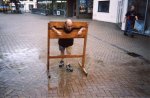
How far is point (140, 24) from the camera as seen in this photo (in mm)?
15445

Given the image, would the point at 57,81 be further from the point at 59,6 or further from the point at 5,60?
the point at 59,6

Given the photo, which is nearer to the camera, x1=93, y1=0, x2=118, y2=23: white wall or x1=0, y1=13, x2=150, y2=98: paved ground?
x1=0, y1=13, x2=150, y2=98: paved ground

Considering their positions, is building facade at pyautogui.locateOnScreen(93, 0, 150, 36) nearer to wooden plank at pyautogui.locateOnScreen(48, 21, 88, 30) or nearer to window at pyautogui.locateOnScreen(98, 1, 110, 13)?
window at pyautogui.locateOnScreen(98, 1, 110, 13)

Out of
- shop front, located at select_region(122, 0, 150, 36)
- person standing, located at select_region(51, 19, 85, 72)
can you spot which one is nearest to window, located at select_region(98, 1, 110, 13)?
shop front, located at select_region(122, 0, 150, 36)

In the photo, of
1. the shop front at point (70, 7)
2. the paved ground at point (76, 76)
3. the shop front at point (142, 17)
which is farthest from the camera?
the shop front at point (70, 7)

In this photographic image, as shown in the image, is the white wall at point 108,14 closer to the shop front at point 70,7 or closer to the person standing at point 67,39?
the shop front at point 70,7

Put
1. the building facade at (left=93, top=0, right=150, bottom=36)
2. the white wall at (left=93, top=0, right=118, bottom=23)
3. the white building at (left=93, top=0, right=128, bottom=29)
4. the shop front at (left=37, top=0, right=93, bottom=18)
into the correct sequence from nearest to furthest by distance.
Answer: the building facade at (left=93, top=0, right=150, bottom=36) → the white building at (left=93, top=0, right=128, bottom=29) → the white wall at (left=93, top=0, right=118, bottom=23) → the shop front at (left=37, top=0, right=93, bottom=18)

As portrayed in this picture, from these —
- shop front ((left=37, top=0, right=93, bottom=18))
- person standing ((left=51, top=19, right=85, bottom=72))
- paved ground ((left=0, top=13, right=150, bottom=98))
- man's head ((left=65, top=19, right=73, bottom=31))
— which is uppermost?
shop front ((left=37, top=0, right=93, bottom=18))

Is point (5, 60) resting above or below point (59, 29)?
below

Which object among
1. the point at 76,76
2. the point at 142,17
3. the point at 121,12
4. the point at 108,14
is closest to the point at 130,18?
the point at 142,17

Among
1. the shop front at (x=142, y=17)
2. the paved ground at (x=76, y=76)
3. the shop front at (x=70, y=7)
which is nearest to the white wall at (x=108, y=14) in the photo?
the shop front at (x=70, y=7)

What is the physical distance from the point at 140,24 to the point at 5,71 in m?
10.8

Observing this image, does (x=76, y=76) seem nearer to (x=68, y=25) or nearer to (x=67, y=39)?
(x=67, y=39)

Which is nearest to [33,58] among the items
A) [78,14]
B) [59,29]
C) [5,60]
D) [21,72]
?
[5,60]
